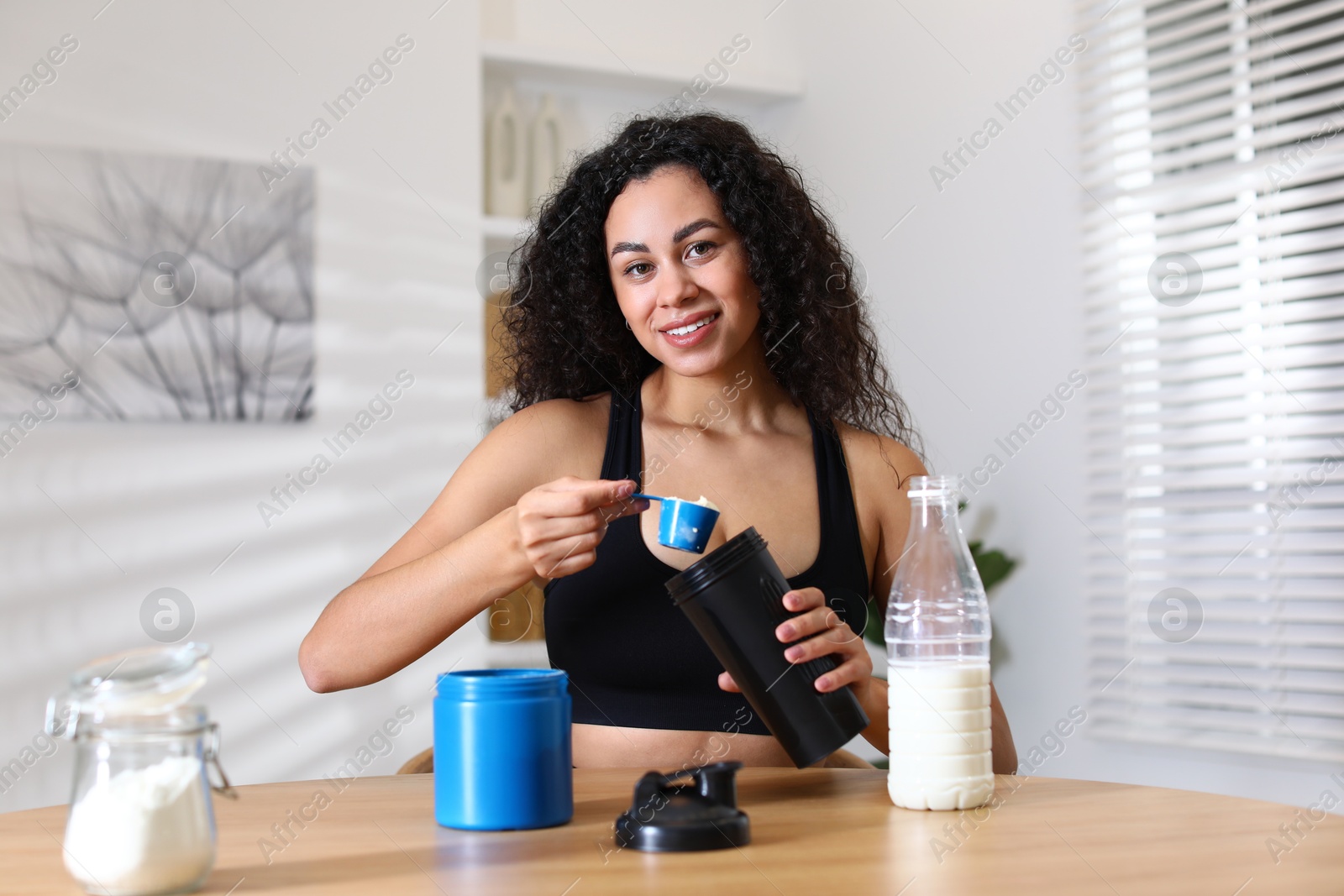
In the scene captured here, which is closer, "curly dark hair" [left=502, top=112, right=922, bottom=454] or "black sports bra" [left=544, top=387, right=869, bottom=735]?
"black sports bra" [left=544, top=387, right=869, bottom=735]

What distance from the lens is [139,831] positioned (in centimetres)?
67

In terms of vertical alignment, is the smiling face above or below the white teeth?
above

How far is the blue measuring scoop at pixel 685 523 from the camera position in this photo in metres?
0.96

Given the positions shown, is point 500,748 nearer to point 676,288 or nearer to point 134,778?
point 134,778

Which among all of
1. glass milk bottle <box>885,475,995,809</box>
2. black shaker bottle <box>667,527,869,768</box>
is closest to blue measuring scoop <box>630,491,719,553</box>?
black shaker bottle <box>667,527,869,768</box>

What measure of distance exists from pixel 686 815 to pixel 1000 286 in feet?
7.19

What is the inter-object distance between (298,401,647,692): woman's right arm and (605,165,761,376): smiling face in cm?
19

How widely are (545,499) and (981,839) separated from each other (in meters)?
0.47

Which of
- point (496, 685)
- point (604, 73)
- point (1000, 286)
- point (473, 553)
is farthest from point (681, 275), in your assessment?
point (604, 73)

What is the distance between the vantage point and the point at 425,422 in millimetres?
2910

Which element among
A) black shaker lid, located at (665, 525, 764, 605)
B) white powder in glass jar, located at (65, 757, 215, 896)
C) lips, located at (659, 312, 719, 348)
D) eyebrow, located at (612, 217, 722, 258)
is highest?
eyebrow, located at (612, 217, 722, 258)

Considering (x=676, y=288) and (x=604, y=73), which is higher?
(x=604, y=73)

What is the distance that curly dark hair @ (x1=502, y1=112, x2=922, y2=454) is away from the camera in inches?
62.1

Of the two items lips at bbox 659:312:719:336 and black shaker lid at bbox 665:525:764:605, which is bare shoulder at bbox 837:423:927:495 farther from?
black shaker lid at bbox 665:525:764:605
